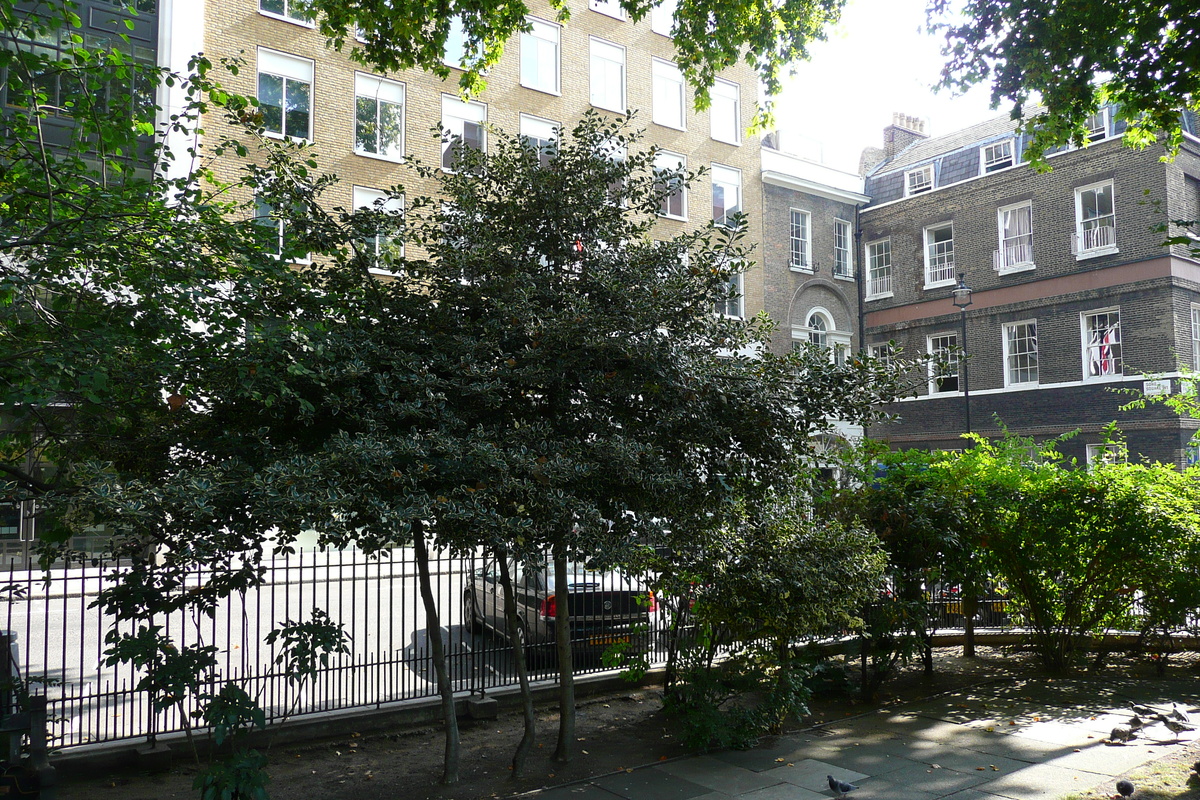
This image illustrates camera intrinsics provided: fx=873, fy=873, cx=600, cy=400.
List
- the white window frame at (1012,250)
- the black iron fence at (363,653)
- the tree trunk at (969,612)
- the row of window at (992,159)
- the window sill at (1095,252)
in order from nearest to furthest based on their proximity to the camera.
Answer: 1. the black iron fence at (363,653)
2. the tree trunk at (969,612)
3. the window sill at (1095,252)
4. the row of window at (992,159)
5. the white window frame at (1012,250)

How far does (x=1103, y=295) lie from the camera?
2797 cm

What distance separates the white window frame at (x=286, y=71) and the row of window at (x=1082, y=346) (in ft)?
59.8

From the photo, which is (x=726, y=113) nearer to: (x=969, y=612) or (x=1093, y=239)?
(x=1093, y=239)

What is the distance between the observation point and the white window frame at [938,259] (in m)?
32.5

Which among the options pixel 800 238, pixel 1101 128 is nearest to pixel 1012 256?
pixel 1101 128

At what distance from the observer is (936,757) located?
7.63 metres

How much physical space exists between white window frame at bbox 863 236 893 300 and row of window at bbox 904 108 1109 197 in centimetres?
216

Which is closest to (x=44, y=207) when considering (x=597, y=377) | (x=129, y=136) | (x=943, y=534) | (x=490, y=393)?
(x=129, y=136)

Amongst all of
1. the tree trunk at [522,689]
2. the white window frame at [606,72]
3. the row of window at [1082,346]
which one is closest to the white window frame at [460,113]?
the white window frame at [606,72]

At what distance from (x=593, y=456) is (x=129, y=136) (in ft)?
13.8

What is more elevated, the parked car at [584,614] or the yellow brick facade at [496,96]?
the yellow brick facade at [496,96]

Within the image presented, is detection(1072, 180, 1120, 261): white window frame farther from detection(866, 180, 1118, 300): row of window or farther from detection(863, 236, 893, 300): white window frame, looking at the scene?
detection(863, 236, 893, 300): white window frame

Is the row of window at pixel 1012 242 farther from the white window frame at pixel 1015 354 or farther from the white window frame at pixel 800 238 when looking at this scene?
the white window frame at pixel 800 238

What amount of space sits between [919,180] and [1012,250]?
204 inches
